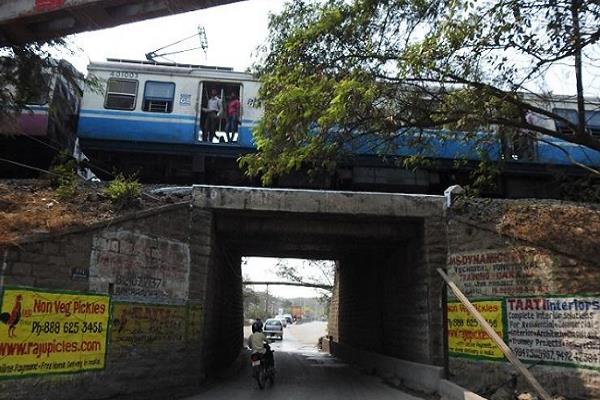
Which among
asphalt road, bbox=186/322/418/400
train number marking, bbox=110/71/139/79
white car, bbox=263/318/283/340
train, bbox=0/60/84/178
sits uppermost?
train number marking, bbox=110/71/139/79

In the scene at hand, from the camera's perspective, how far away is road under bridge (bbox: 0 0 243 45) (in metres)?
6.69

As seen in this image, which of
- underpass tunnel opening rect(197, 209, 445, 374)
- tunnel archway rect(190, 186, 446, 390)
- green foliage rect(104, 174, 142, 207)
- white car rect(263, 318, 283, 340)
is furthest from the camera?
white car rect(263, 318, 283, 340)

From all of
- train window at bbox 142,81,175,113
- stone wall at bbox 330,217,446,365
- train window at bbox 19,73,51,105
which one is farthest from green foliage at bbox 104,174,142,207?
stone wall at bbox 330,217,446,365

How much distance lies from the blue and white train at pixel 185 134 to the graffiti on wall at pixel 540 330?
5.49 meters

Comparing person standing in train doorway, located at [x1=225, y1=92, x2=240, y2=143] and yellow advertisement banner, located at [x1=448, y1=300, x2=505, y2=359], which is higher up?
person standing in train doorway, located at [x1=225, y1=92, x2=240, y2=143]

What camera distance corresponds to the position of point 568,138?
9.33 metres

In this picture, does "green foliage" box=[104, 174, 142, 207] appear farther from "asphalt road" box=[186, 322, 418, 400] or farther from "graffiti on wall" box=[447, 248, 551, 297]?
"graffiti on wall" box=[447, 248, 551, 297]

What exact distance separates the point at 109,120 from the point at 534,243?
1099 cm

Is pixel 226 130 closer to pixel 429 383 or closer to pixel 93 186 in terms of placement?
pixel 93 186

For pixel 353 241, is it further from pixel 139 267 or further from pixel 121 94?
pixel 121 94

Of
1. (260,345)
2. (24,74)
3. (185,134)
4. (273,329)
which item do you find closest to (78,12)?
(24,74)

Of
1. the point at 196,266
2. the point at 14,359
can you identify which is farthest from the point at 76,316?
the point at 196,266

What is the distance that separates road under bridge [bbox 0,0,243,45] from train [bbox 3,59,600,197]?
8165 mm

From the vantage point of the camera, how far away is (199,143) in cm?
1534
